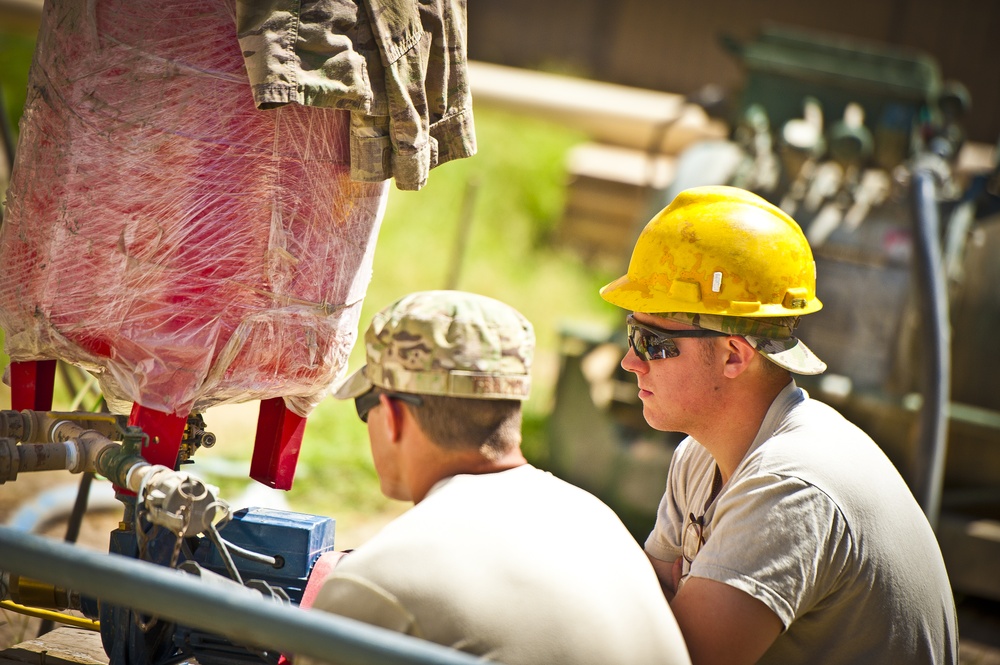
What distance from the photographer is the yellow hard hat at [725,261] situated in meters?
2.28

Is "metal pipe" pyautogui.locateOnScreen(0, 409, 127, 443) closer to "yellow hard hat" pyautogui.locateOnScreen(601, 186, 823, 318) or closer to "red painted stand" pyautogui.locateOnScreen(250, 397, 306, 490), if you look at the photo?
"red painted stand" pyautogui.locateOnScreen(250, 397, 306, 490)

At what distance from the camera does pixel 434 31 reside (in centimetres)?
215

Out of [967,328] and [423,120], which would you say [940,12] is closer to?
[967,328]

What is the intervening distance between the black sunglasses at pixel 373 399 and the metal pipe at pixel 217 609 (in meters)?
0.49

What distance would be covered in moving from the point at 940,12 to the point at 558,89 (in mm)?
4258

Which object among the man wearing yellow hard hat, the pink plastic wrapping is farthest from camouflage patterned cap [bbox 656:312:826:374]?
the pink plastic wrapping

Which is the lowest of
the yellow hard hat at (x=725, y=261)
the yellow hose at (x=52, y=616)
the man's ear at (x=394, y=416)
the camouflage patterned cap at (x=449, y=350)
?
the yellow hose at (x=52, y=616)

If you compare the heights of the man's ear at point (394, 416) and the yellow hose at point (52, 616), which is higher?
the man's ear at point (394, 416)

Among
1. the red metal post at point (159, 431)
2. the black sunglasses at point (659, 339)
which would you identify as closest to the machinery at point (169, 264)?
the red metal post at point (159, 431)

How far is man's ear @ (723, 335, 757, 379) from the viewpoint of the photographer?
Result: 228 centimetres

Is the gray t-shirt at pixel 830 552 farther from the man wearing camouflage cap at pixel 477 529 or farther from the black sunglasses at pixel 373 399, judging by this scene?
the black sunglasses at pixel 373 399

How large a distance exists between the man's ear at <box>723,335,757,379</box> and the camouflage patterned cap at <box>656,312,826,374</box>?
0.5 inches

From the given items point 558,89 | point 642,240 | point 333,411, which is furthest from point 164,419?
point 558,89

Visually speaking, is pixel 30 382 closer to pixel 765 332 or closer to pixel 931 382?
pixel 765 332
